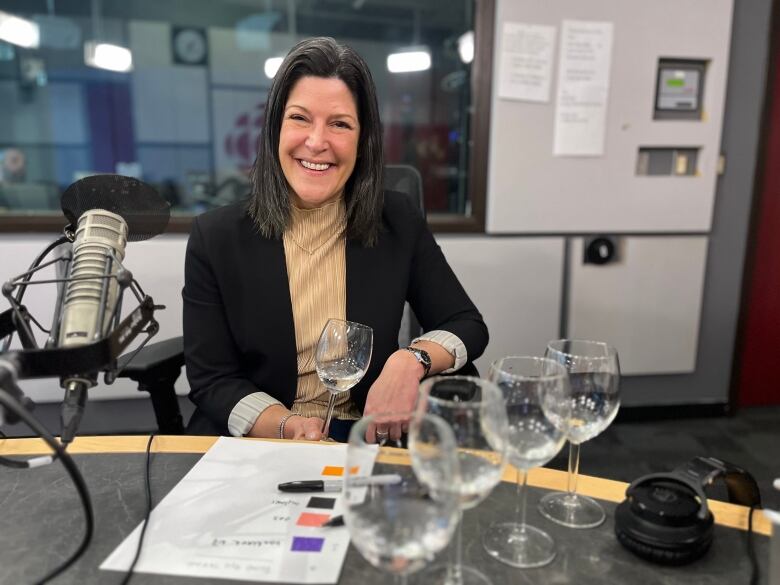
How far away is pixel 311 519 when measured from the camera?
2.20 feet

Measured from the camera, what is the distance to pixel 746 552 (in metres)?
0.64

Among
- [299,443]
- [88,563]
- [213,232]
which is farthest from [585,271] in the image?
[88,563]

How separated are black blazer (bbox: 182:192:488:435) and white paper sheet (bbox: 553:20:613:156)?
1352 mm

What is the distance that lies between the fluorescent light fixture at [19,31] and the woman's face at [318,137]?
234 cm

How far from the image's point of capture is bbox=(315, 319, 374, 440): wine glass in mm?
964

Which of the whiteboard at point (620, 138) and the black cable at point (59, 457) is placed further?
the whiteboard at point (620, 138)

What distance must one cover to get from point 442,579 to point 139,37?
4.19 metres

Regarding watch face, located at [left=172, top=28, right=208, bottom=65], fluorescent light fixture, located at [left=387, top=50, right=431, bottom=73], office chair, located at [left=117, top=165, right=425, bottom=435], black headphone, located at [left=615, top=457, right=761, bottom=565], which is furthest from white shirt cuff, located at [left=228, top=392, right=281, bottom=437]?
watch face, located at [left=172, top=28, right=208, bottom=65]

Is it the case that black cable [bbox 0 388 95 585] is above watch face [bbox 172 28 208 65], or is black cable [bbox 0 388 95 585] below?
below

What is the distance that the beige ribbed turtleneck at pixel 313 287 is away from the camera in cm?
125

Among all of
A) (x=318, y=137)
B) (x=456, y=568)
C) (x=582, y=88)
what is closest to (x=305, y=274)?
(x=318, y=137)

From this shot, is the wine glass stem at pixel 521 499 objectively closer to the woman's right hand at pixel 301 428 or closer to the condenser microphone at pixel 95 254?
the woman's right hand at pixel 301 428

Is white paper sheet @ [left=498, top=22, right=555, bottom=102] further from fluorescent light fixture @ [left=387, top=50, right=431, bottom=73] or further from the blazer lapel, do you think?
the blazer lapel

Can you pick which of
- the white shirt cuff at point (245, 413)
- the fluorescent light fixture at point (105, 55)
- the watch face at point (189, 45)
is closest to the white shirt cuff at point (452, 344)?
the white shirt cuff at point (245, 413)
